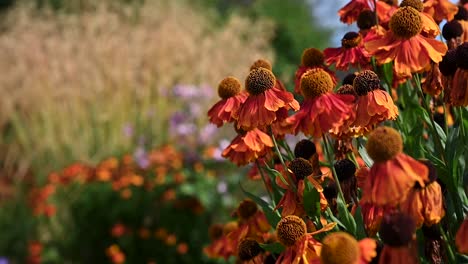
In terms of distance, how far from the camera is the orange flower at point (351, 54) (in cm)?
134

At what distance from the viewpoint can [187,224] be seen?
349cm

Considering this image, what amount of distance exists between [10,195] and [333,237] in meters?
4.45

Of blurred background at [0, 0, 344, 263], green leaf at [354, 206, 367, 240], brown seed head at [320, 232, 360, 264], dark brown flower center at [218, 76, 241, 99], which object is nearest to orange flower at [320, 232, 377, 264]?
brown seed head at [320, 232, 360, 264]

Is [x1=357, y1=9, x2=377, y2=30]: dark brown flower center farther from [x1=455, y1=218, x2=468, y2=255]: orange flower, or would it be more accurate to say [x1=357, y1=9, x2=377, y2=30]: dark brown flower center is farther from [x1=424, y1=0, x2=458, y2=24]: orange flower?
[x1=455, y1=218, x2=468, y2=255]: orange flower

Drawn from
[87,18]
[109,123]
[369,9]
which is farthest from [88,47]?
[369,9]

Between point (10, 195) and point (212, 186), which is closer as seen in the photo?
point (212, 186)

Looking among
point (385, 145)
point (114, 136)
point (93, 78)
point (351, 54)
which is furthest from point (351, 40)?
point (93, 78)

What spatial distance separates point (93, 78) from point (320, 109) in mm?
5127

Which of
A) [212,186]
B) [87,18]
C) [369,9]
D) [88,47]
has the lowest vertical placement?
[369,9]

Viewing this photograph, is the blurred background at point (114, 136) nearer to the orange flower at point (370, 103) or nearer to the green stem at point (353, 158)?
the green stem at point (353, 158)

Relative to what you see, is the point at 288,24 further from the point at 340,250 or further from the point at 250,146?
the point at 340,250

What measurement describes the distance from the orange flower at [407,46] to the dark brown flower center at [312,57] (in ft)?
0.82

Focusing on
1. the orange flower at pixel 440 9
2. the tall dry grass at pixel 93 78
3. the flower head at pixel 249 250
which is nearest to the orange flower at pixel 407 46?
the orange flower at pixel 440 9

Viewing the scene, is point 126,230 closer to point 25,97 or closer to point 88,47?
point 25,97
